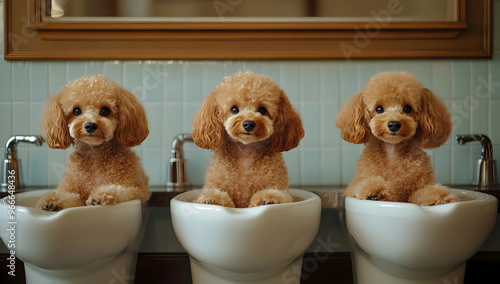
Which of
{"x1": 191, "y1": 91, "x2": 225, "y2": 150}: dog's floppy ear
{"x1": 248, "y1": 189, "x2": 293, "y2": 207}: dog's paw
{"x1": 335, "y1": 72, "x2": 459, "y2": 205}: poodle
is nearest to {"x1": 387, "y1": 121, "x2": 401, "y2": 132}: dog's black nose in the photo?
{"x1": 335, "y1": 72, "x2": 459, "y2": 205}: poodle

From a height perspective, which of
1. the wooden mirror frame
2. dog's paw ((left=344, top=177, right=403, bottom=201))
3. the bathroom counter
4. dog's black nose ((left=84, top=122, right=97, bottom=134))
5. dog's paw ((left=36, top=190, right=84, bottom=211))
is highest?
the wooden mirror frame

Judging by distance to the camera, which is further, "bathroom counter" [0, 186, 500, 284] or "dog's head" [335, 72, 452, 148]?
"bathroom counter" [0, 186, 500, 284]

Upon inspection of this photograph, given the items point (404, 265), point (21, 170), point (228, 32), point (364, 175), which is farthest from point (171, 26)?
point (404, 265)

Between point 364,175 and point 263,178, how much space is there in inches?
11.4

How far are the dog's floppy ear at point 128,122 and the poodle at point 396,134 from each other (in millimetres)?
562

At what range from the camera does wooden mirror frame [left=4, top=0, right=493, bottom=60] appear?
1376 mm

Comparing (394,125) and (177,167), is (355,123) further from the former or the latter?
(177,167)

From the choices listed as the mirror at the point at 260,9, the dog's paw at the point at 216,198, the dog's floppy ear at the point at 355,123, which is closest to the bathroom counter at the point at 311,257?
the dog's floppy ear at the point at 355,123

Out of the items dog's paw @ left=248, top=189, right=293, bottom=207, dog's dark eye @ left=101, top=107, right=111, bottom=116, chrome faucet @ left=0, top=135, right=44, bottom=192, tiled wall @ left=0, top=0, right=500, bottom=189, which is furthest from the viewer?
tiled wall @ left=0, top=0, right=500, bottom=189

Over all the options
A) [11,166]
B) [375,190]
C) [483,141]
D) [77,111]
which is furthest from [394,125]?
[11,166]

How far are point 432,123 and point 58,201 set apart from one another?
98 cm

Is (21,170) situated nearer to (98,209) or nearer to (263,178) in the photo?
(98,209)

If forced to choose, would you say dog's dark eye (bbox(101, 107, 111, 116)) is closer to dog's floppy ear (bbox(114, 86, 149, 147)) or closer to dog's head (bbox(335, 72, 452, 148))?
dog's floppy ear (bbox(114, 86, 149, 147))

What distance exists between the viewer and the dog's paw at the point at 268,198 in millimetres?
926
